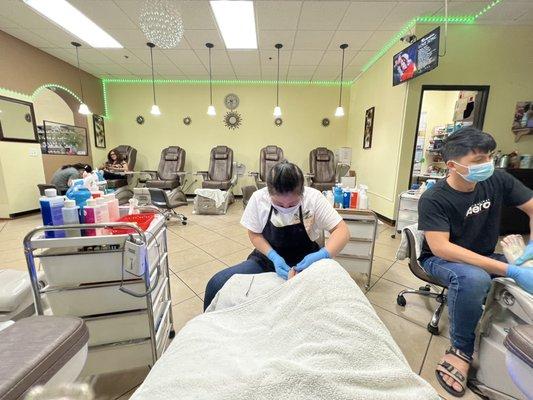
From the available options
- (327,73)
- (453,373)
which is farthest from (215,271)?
(327,73)

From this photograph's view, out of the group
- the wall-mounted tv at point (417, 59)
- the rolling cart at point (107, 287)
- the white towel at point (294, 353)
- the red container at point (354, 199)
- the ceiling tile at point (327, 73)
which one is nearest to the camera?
the white towel at point (294, 353)

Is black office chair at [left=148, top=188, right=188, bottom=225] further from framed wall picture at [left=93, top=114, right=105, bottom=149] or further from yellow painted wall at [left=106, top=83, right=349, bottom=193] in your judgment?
framed wall picture at [left=93, top=114, right=105, bottom=149]

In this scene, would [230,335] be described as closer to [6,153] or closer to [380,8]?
[380,8]

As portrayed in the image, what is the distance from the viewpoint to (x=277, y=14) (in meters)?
2.93

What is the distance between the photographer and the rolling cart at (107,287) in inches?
35.0

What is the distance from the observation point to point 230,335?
2.39ft

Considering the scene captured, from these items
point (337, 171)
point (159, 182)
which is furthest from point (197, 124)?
point (337, 171)

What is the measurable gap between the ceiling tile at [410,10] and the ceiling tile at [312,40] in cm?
77

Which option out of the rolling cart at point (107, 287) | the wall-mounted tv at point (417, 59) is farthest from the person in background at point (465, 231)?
the wall-mounted tv at point (417, 59)

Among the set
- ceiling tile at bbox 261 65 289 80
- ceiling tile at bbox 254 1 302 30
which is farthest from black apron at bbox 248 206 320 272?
ceiling tile at bbox 261 65 289 80

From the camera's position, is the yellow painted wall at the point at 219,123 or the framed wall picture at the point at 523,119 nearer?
the framed wall picture at the point at 523,119

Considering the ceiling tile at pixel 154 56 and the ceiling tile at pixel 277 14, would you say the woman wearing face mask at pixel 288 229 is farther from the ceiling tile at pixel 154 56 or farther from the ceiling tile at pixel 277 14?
the ceiling tile at pixel 154 56

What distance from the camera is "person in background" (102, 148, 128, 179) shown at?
5.03m

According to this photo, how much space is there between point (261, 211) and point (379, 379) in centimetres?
95
